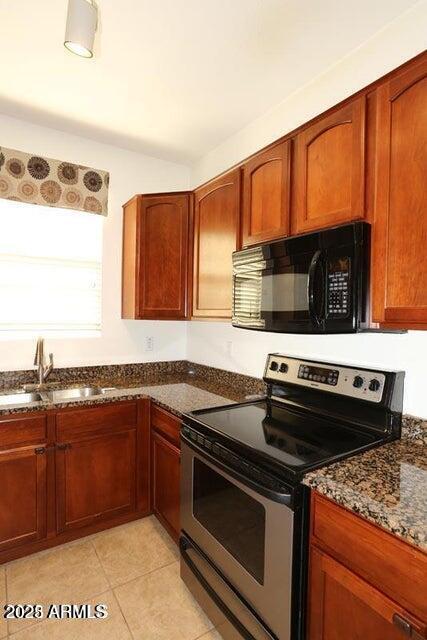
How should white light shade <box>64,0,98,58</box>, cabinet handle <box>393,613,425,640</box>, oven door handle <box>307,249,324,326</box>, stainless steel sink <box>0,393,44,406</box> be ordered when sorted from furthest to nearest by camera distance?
stainless steel sink <box>0,393,44,406</box> < oven door handle <box>307,249,324,326</box> < white light shade <box>64,0,98,58</box> < cabinet handle <box>393,613,425,640</box>

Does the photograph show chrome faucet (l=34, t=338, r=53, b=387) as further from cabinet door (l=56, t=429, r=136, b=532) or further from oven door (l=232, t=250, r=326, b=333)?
oven door (l=232, t=250, r=326, b=333)

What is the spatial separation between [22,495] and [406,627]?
1810mm

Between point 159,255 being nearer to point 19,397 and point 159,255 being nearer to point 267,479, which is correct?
point 19,397

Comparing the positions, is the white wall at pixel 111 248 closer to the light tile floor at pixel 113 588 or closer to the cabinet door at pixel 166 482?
the cabinet door at pixel 166 482

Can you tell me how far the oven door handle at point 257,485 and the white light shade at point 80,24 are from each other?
5.17 ft

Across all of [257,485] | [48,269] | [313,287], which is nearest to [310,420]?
[257,485]

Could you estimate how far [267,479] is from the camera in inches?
46.8

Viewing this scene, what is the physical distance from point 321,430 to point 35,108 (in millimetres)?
2482

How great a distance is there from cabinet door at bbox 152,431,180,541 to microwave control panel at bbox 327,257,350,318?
114 cm

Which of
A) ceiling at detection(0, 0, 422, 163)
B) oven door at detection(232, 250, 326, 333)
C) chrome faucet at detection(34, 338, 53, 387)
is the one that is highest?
ceiling at detection(0, 0, 422, 163)

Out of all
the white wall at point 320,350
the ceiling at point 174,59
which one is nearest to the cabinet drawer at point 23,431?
the white wall at point 320,350

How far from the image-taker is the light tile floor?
1.51 m

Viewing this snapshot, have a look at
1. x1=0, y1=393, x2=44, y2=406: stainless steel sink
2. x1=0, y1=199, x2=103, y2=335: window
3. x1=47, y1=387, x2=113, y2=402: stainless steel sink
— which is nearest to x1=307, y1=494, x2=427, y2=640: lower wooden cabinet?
x1=47, y1=387, x2=113, y2=402: stainless steel sink

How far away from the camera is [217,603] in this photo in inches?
56.7
